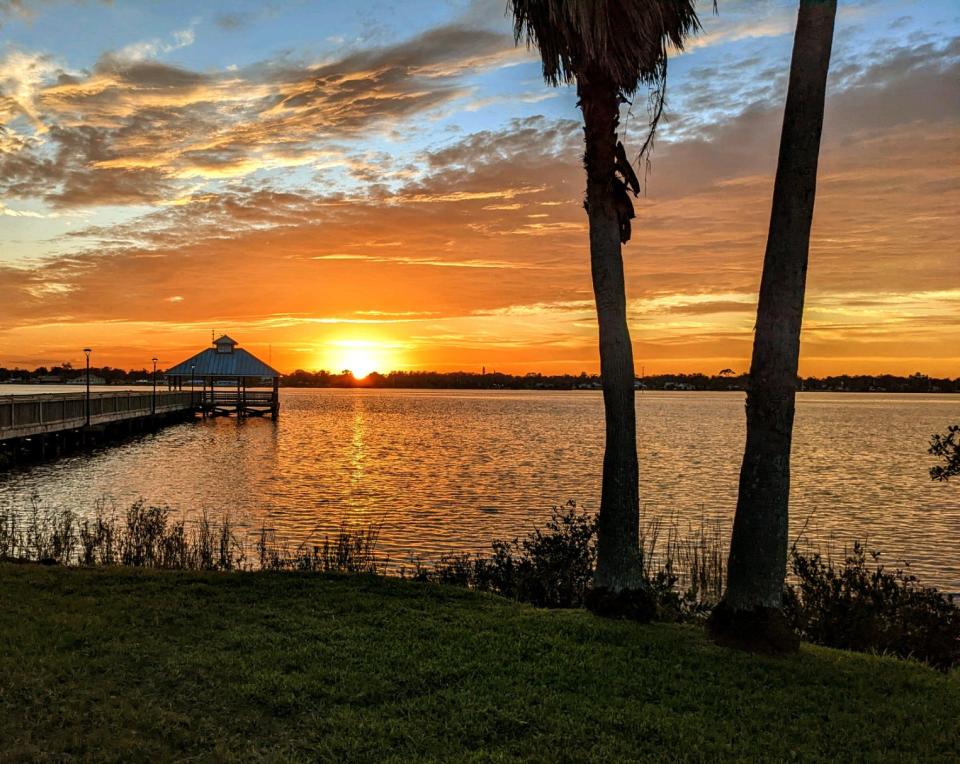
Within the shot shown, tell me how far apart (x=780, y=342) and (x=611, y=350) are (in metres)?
2.06

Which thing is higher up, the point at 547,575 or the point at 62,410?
the point at 62,410

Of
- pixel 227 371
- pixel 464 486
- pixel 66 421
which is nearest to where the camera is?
pixel 464 486

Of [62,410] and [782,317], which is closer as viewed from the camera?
[782,317]

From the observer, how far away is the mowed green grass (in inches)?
218

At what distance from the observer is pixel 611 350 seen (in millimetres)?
9234

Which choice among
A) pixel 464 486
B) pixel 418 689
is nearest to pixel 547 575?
pixel 418 689

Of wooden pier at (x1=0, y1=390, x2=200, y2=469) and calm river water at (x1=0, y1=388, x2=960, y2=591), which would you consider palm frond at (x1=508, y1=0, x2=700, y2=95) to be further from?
wooden pier at (x1=0, y1=390, x2=200, y2=469)

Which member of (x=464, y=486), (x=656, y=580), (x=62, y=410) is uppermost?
(x=62, y=410)

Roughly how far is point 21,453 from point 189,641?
1347 inches

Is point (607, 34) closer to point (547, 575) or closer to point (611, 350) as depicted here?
point (611, 350)

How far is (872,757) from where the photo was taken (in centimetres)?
549

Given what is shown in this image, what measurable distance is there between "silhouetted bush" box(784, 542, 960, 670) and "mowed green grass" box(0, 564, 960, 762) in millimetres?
1766

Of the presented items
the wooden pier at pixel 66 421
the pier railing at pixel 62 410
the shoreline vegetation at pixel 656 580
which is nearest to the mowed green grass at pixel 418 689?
the shoreline vegetation at pixel 656 580

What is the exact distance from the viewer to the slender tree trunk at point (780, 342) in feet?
25.8
